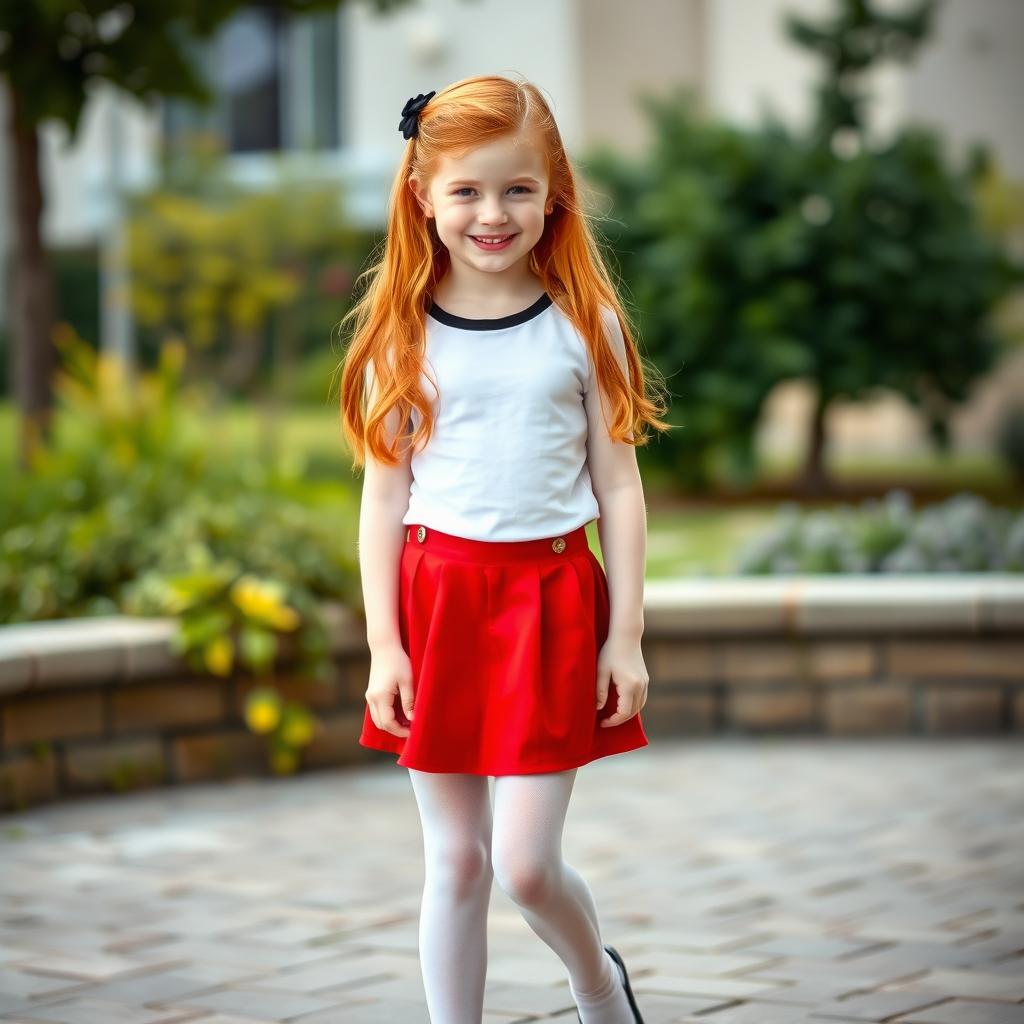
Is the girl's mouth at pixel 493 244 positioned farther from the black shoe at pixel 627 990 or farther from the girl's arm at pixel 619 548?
the black shoe at pixel 627 990

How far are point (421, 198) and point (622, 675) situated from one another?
0.80m

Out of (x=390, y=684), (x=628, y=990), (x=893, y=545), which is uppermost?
(x=390, y=684)

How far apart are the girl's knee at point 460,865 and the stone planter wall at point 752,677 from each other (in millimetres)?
2649

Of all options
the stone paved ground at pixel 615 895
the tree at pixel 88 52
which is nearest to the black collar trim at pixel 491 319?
the stone paved ground at pixel 615 895

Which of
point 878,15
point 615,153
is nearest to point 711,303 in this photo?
point 615,153

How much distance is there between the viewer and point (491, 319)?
2383 mm

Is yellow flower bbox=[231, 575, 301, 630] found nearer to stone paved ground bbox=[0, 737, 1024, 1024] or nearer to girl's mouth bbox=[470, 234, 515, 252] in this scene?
stone paved ground bbox=[0, 737, 1024, 1024]

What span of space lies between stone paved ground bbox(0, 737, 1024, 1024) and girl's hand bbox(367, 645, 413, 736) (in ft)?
2.53

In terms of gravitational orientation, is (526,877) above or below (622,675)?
below

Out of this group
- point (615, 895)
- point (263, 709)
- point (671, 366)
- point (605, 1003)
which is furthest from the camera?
point (671, 366)

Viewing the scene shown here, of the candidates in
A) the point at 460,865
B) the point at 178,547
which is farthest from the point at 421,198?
the point at 178,547

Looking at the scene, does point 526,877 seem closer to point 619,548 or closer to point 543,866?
point 543,866

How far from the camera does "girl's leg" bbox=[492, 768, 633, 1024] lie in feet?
7.38

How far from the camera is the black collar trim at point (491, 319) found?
2.37 metres
